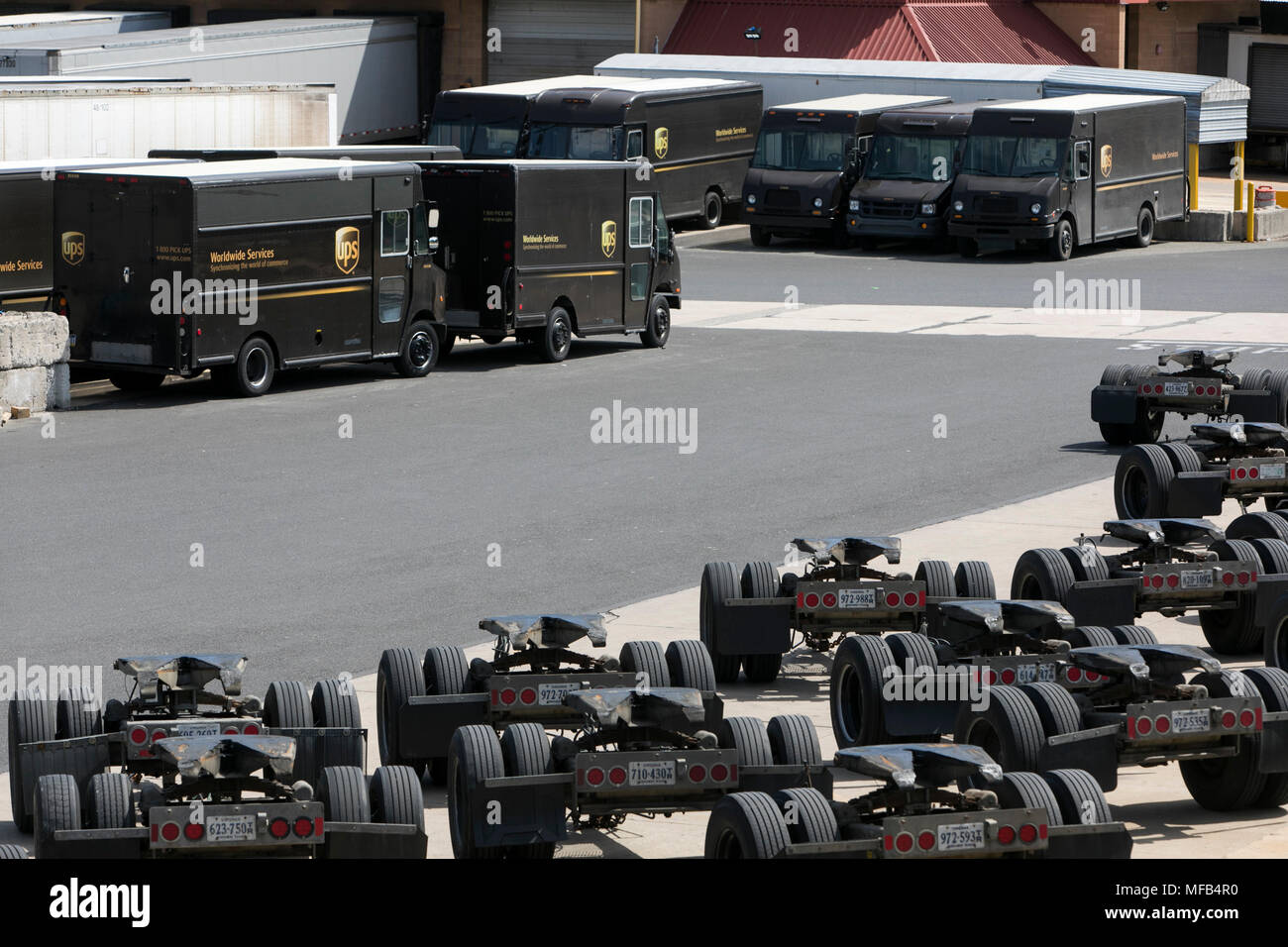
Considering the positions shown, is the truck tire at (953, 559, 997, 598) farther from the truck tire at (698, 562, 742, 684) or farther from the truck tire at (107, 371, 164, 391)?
the truck tire at (107, 371, 164, 391)

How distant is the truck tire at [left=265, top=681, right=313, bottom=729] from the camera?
11.0m

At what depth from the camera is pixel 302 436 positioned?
23188 millimetres

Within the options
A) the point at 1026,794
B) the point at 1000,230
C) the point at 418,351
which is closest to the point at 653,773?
the point at 1026,794

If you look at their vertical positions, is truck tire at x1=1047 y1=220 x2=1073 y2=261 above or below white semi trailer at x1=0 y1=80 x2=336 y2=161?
below

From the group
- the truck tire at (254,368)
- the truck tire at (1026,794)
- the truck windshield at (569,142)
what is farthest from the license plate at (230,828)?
the truck windshield at (569,142)

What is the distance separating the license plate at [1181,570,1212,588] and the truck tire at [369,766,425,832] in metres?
6.35

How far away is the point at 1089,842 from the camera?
29.2ft

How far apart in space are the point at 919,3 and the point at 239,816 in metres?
47.5

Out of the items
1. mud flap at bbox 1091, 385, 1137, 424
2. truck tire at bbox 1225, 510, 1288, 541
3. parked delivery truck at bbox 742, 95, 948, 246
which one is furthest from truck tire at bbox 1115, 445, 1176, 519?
parked delivery truck at bbox 742, 95, 948, 246

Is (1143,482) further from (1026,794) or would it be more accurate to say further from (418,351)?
(418,351)

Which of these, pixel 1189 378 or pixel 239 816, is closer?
pixel 239 816

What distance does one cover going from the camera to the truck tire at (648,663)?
38.4 ft
